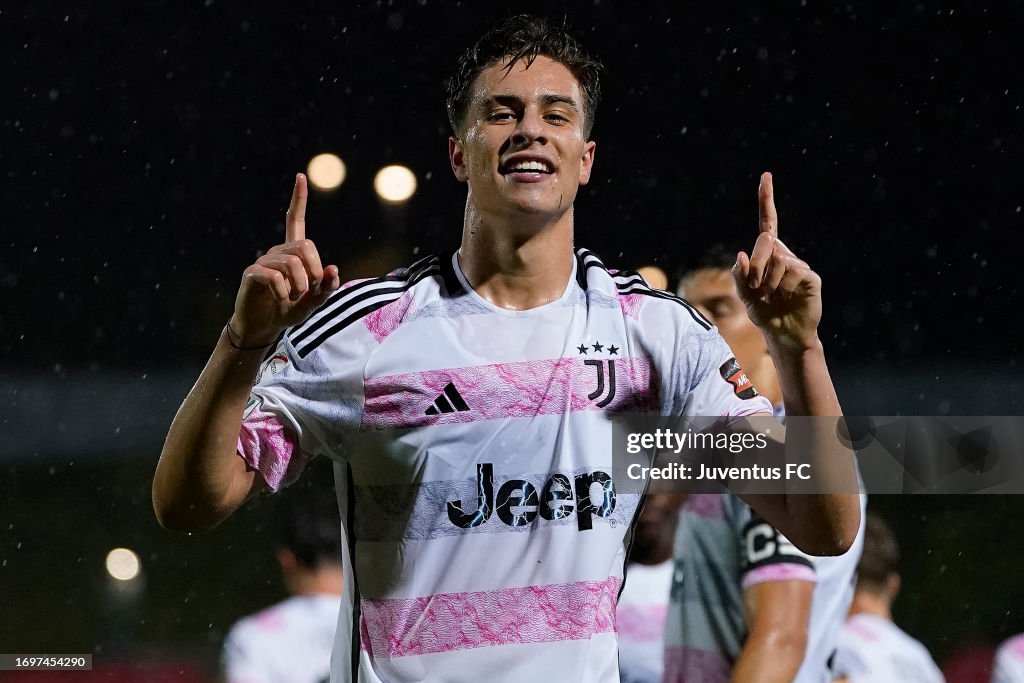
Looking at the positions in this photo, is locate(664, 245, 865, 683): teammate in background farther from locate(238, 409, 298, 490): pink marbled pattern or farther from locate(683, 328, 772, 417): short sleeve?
locate(238, 409, 298, 490): pink marbled pattern

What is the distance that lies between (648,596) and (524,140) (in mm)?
2046

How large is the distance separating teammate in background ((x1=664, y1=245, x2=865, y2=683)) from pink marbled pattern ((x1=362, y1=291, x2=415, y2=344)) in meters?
1.51

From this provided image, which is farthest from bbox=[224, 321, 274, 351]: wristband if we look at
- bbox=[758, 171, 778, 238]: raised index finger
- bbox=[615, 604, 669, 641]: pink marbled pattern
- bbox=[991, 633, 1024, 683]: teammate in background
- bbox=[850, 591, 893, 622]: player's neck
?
bbox=[991, 633, 1024, 683]: teammate in background

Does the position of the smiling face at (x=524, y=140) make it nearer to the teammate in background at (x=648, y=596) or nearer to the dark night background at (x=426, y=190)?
the teammate in background at (x=648, y=596)

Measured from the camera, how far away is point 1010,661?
4.62 m

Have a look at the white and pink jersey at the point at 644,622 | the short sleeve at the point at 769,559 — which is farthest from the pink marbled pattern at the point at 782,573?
the white and pink jersey at the point at 644,622

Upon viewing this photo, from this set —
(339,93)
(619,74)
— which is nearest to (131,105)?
(339,93)

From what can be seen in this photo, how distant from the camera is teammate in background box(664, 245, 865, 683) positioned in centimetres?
329

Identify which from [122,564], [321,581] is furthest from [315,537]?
[122,564]

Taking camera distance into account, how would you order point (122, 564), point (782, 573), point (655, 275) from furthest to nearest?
point (655, 275) < point (122, 564) < point (782, 573)

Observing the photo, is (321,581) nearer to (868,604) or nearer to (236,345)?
(868,604)

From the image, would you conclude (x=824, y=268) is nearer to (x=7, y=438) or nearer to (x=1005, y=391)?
(x=1005, y=391)

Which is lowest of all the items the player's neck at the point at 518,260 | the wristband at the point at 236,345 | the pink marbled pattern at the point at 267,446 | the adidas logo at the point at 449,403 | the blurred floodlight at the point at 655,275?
the pink marbled pattern at the point at 267,446

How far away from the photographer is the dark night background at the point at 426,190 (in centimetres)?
551
